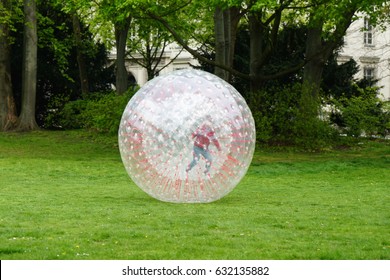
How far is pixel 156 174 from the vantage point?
46.2 feet

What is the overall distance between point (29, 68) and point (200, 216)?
23710 millimetres

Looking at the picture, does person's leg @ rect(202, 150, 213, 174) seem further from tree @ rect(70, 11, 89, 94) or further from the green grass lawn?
tree @ rect(70, 11, 89, 94)

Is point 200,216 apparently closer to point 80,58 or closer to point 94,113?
point 94,113

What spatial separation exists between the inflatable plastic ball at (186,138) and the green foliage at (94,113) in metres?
17.0

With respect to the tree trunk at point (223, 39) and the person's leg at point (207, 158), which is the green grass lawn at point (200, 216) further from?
the tree trunk at point (223, 39)

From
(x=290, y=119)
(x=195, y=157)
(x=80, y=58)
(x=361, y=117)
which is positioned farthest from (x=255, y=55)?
(x=195, y=157)

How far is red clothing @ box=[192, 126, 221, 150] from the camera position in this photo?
13923mm

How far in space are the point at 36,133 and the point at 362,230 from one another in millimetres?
24815

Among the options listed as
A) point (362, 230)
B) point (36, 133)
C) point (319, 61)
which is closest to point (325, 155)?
point (319, 61)

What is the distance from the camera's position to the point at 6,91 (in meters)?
37.1

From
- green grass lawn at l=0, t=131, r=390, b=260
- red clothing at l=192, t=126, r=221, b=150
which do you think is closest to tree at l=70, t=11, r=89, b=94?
green grass lawn at l=0, t=131, r=390, b=260

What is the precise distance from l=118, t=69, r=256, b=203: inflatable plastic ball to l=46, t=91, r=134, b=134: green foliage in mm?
17002

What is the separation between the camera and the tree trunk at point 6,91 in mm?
36406

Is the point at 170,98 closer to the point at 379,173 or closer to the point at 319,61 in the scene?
the point at 379,173
